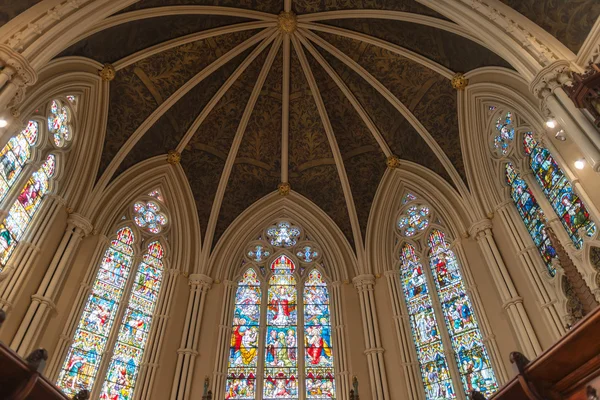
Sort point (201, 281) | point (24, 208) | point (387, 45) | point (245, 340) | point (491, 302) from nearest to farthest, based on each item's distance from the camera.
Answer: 1. point (24, 208)
2. point (491, 302)
3. point (245, 340)
4. point (201, 281)
5. point (387, 45)

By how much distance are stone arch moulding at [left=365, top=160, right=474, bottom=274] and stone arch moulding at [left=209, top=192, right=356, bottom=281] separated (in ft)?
2.54

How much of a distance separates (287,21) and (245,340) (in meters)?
9.16

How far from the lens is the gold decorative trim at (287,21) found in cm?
1420

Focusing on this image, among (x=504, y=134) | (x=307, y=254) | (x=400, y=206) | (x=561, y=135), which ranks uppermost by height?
(x=400, y=206)

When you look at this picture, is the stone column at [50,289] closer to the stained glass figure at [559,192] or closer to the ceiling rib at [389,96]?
the ceiling rib at [389,96]

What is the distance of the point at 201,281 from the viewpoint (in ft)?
43.8

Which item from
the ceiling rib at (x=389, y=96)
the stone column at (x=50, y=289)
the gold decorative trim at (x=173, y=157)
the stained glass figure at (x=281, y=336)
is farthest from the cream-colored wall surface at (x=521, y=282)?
the stone column at (x=50, y=289)

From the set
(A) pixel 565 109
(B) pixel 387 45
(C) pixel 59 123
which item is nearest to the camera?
(A) pixel 565 109

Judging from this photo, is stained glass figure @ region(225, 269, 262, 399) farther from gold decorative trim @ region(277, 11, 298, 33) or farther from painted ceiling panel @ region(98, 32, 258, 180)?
gold decorative trim @ region(277, 11, 298, 33)

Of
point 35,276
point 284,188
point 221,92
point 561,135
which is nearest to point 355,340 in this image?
point 284,188

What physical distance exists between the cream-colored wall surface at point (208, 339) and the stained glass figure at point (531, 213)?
7963 mm

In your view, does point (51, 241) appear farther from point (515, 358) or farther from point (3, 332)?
point (515, 358)

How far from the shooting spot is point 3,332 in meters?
9.29

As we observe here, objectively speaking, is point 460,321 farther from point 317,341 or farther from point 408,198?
point 408,198
